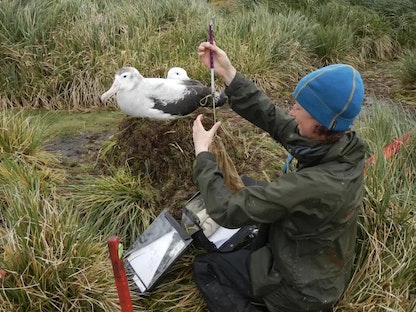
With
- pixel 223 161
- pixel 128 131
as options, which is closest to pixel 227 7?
pixel 128 131

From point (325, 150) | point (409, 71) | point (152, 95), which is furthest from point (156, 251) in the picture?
point (409, 71)

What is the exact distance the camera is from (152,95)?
3.16 metres

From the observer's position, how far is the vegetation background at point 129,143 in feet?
8.56

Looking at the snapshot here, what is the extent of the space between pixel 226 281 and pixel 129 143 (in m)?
1.35

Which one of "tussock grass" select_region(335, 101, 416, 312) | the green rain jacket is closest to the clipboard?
the green rain jacket

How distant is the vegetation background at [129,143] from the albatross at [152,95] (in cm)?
29

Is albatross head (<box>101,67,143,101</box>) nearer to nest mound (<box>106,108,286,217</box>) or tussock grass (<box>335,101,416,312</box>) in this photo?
nest mound (<box>106,108,286,217</box>)

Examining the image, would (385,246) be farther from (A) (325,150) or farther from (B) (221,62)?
(B) (221,62)

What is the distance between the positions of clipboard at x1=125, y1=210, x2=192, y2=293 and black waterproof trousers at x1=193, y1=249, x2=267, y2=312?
143 millimetres

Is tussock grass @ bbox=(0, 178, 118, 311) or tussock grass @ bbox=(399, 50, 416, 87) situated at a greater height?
tussock grass @ bbox=(0, 178, 118, 311)

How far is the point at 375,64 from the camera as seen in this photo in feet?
26.5

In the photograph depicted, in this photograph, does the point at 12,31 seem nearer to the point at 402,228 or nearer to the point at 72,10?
the point at 72,10

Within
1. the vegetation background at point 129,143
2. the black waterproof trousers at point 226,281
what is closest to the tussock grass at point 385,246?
the vegetation background at point 129,143

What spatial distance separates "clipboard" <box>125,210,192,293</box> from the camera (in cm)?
287
